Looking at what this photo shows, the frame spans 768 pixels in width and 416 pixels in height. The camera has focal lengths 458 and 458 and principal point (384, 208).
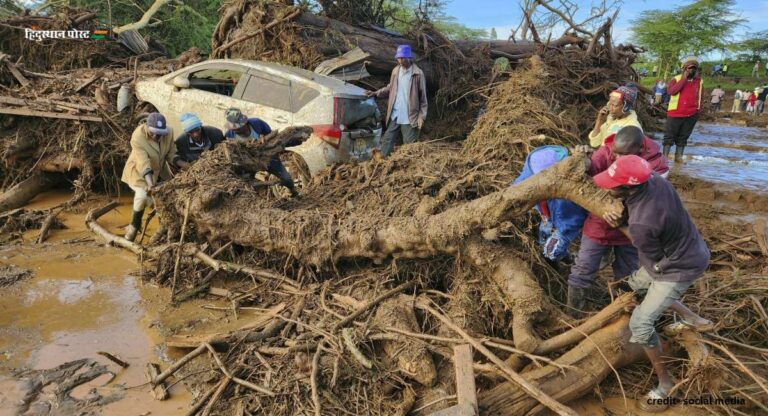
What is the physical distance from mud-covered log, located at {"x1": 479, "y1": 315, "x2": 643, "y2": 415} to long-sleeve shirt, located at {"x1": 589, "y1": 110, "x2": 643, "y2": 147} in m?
1.96

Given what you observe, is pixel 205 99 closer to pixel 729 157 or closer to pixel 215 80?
pixel 215 80

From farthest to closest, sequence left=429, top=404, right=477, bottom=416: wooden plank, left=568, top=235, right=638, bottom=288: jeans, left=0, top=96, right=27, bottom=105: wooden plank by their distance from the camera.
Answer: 1. left=0, top=96, right=27, bottom=105: wooden plank
2. left=568, top=235, right=638, bottom=288: jeans
3. left=429, top=404, right=477, bottom=416: wooden plank

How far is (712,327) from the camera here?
3039 millimetres

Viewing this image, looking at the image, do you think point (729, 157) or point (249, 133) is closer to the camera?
point (249, 133)

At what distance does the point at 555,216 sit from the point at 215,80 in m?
6.73

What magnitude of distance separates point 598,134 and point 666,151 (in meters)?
5.25

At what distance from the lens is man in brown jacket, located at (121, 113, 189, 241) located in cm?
553

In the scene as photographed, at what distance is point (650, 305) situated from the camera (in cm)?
292

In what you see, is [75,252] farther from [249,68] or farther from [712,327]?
[712,327]

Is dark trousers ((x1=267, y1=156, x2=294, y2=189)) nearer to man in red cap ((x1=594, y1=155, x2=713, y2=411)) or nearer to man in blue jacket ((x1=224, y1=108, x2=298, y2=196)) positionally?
man in blue jacket ((x1=224, y1=108, x2=298, y2=196))

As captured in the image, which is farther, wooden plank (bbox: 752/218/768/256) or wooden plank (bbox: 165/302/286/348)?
wooden plank (bbox: 752/218/768/256)

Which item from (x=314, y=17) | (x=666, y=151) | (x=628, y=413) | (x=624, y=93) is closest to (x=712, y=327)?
(x=628, y=413)

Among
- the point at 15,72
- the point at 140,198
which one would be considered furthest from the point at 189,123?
the point at 15,72

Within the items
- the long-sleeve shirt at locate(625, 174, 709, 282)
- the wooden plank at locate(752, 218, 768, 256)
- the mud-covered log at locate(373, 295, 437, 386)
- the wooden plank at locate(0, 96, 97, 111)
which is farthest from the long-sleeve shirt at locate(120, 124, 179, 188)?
the wooden plank at locate(752, 218, 768, 256)
